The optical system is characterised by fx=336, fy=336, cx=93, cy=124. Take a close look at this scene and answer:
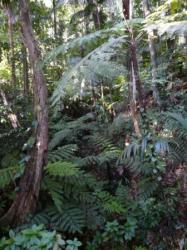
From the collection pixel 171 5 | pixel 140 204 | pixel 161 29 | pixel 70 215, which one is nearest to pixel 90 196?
pixel 70 215

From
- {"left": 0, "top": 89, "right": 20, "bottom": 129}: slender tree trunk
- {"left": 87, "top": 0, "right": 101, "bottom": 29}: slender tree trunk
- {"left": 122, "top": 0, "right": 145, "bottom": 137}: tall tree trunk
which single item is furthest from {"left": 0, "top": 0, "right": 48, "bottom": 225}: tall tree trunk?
{"left": 87, "top": 0, "right": 101, "bottom": 29}: slender tree trunk

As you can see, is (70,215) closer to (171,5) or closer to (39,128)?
(39,128)

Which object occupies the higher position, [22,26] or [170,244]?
[22,26]

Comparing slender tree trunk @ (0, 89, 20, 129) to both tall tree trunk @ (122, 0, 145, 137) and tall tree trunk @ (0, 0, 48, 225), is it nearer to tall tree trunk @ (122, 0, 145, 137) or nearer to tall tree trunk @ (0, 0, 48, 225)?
tall tree trunk @ (0, 0, 48, 225)

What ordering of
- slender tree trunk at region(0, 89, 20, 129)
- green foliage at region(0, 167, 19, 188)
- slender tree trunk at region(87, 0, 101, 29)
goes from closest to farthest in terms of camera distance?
green foliage at region(0, 167, 19, 188), slender tree trunk at region(0, 89, 20, 129), slender tree trunk at region(87, 0, 101, 29)

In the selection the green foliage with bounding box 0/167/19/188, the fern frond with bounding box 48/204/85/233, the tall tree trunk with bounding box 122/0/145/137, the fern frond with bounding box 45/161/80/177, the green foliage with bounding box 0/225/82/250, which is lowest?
the fern frond with bounding box 48/204/85/233

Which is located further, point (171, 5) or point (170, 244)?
point (171, 5)

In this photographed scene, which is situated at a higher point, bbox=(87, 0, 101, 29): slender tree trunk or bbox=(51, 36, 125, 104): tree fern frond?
bbox=(87, 0, 101, 29): slender tree trunk

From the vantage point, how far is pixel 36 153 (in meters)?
4.24

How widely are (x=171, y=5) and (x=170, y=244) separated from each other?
10.2 ft

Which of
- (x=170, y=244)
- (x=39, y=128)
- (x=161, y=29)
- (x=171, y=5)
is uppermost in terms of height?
(x=171, y=5)

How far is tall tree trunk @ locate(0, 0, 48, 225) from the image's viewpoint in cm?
411

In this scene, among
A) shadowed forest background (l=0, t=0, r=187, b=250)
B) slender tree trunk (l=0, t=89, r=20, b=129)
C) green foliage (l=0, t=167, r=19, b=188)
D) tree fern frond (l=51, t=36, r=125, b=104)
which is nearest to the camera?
tree fern frond (l=51, t=36, r=125, b=104)

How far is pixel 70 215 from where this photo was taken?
4.25m
